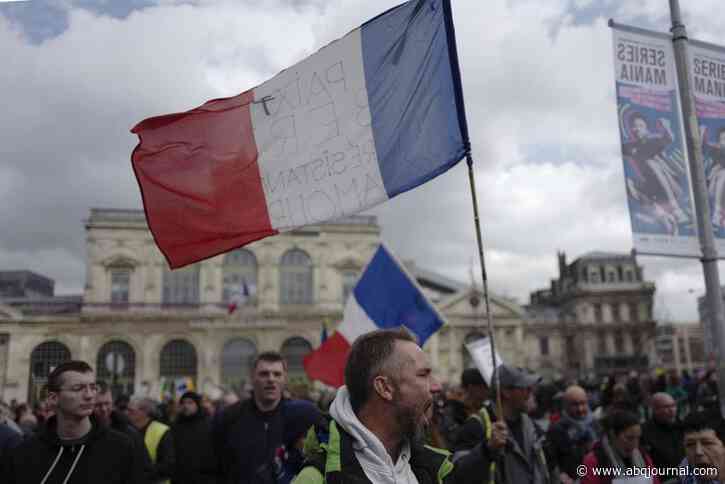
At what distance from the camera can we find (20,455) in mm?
3705

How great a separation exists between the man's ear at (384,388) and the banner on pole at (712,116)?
448 centimetres

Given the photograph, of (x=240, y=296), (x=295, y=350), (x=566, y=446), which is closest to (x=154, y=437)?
(x=566, y=446)

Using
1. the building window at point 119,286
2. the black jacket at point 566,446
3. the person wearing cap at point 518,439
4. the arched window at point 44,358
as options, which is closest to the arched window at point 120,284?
the building window at point 119,286

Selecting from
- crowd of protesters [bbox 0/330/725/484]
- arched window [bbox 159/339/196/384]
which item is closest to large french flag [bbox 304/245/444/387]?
crowd of protesters [bbox 0/330/725/484]

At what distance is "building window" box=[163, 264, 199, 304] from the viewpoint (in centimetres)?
4662

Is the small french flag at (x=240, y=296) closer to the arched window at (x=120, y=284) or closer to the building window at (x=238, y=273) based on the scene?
the building window at (x=238, y=273)

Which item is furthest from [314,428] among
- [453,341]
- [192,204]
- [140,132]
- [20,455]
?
[453,341]

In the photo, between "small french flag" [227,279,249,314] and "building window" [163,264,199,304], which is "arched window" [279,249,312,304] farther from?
"building window" [163,264,199,304]

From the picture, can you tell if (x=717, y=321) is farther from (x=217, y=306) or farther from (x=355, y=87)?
(x=217, y=306)

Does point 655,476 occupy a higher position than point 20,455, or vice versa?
point 20,455

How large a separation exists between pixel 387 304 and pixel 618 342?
62756 millimetres

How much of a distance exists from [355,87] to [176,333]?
43435 mm

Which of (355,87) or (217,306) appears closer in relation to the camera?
(355,87)

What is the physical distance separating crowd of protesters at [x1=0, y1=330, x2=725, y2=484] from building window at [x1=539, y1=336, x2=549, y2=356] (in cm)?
5923
